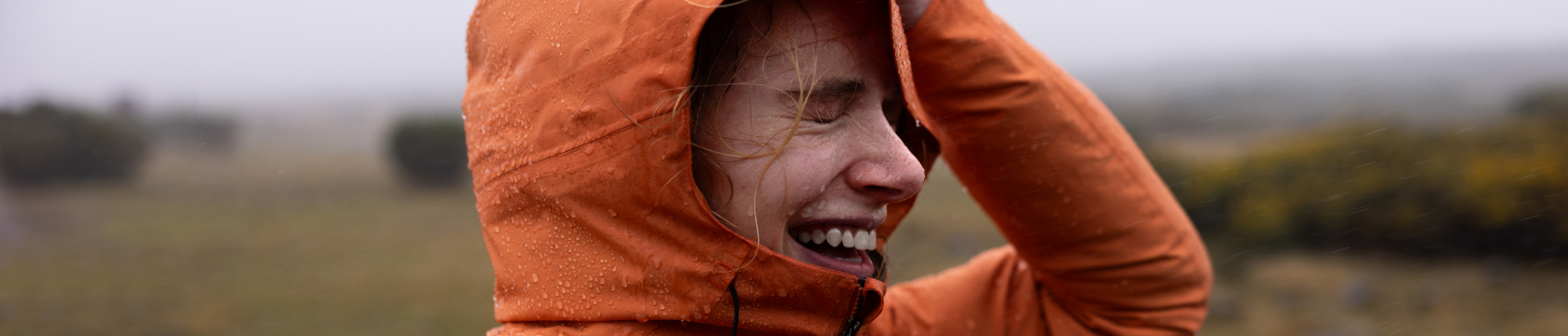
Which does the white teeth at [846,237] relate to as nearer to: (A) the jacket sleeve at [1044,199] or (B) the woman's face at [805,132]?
(B) the woman's face at [805,132]

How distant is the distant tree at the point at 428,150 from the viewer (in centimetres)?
1711

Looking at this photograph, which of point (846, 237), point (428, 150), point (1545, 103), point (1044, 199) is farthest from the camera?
point (428, 150)

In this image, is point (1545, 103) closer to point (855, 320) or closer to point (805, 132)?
point (855, 320)

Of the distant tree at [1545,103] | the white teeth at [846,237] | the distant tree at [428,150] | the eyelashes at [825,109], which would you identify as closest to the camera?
the eyelashes at [825,109]

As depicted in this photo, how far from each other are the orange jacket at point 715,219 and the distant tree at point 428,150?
16.5m

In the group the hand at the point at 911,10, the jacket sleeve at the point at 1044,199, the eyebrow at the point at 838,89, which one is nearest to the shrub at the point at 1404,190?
A: the jacket sleeve at the point at 1044,199

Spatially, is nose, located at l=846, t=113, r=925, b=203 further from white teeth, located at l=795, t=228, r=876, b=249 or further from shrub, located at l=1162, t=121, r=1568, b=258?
shrub, located at l=1162, t=121, r=1568, b=258

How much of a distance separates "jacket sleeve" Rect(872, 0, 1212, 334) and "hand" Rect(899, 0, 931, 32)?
0.05 ft

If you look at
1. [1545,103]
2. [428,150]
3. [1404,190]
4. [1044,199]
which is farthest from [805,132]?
[428,150]

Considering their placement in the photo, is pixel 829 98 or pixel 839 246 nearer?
pixel 829 98

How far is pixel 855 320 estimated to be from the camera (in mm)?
1536

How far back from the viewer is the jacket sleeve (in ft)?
5.36

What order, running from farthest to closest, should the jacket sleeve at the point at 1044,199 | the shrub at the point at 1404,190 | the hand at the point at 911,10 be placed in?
the shrub at the point at 1404,190 < the jacket sleeve at the point at 1044,199 < the hand at the point at 911,10

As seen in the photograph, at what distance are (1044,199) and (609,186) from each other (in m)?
0.94
